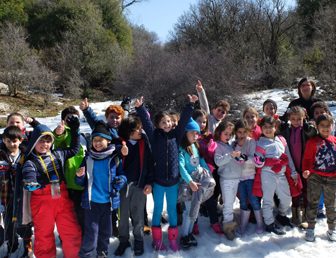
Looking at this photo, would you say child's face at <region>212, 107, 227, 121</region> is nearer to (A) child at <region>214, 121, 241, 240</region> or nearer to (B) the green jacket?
(A) child at <region>214, 121, 241, 240</region>

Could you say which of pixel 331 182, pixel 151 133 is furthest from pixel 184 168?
pixel 331 182

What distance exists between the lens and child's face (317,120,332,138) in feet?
12.5

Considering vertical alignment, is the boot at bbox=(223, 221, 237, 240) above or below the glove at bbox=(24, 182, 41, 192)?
below

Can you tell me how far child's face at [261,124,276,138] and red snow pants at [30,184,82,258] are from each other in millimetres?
2383

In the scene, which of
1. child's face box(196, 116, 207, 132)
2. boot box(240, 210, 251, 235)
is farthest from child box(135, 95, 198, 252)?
boot box(240, 210, 251, 235)

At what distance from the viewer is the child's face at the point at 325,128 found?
150 inches

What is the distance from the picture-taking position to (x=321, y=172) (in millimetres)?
3768

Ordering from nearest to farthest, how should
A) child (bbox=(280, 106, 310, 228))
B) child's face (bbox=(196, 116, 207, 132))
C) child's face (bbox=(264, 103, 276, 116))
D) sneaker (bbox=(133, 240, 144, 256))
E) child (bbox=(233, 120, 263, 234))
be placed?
sneaker (bbox=(133, 240, 144, 256)) < child (bbox=(233, 120, 263, 234)) < child (bbox=(280, 106, 310, 228)) < child's face (bbox=(196, 116, 207, 132)) < child's face (bbox=(264, 103, 276, 116))

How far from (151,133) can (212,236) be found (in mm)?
1498

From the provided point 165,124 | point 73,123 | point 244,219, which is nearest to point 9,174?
point 73,123

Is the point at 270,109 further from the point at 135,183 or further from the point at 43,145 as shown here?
the point at 43,145

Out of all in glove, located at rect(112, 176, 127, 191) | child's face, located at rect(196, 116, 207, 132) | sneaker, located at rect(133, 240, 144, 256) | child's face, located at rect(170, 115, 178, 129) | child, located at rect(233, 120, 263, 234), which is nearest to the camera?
glove, located at rect(112, 176, 127, 191)

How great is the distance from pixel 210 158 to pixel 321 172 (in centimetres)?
129

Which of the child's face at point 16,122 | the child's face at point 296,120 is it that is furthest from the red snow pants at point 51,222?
the child's face at point 296,120
